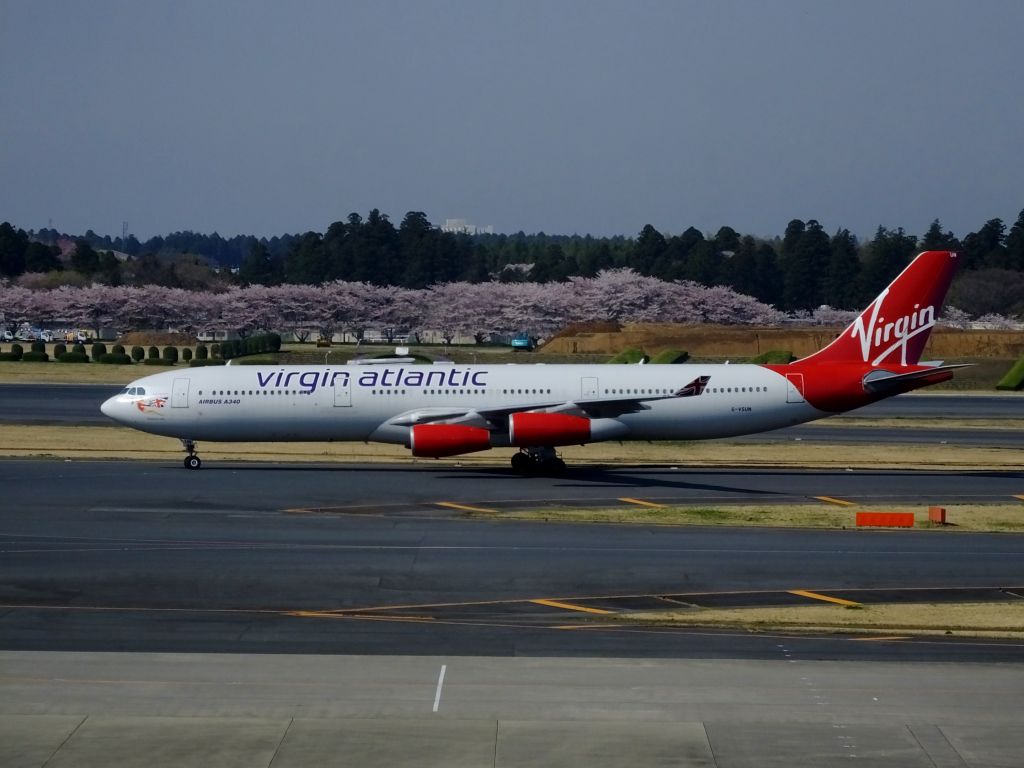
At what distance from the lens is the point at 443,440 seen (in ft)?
140

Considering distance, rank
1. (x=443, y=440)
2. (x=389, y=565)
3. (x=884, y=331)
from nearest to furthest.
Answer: (x=389, y=565), (x=443, y=440), (x=884, y=331)

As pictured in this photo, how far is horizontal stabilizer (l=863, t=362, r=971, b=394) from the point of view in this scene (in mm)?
43875

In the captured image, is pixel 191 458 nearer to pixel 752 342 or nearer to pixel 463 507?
pixel 463 507

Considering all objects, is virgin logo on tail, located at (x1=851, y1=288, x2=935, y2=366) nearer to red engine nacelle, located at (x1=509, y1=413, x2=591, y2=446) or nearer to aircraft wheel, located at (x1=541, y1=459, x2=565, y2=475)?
red engine nacelle, located at (x1=509, y1=413, x2=591, y2=446)

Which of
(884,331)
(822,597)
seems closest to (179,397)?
(884,331)

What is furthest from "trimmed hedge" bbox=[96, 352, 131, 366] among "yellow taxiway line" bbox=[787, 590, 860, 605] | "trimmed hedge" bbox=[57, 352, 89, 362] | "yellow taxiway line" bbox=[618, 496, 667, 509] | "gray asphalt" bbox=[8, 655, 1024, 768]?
"gray asphalt" bbox=[8, 655, 1024, 768]

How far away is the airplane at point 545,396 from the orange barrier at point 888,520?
33.2 feet

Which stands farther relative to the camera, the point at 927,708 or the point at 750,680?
the point at 750,680

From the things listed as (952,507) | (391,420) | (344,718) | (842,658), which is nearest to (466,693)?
(344,718)

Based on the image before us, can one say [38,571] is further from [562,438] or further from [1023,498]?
[1023,498]

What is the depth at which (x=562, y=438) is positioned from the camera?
43.7 meters

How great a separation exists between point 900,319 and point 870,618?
24.8 metres

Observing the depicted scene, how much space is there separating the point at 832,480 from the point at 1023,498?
A: 635cm

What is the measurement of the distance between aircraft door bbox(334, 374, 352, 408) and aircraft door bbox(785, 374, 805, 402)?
15789 mm
